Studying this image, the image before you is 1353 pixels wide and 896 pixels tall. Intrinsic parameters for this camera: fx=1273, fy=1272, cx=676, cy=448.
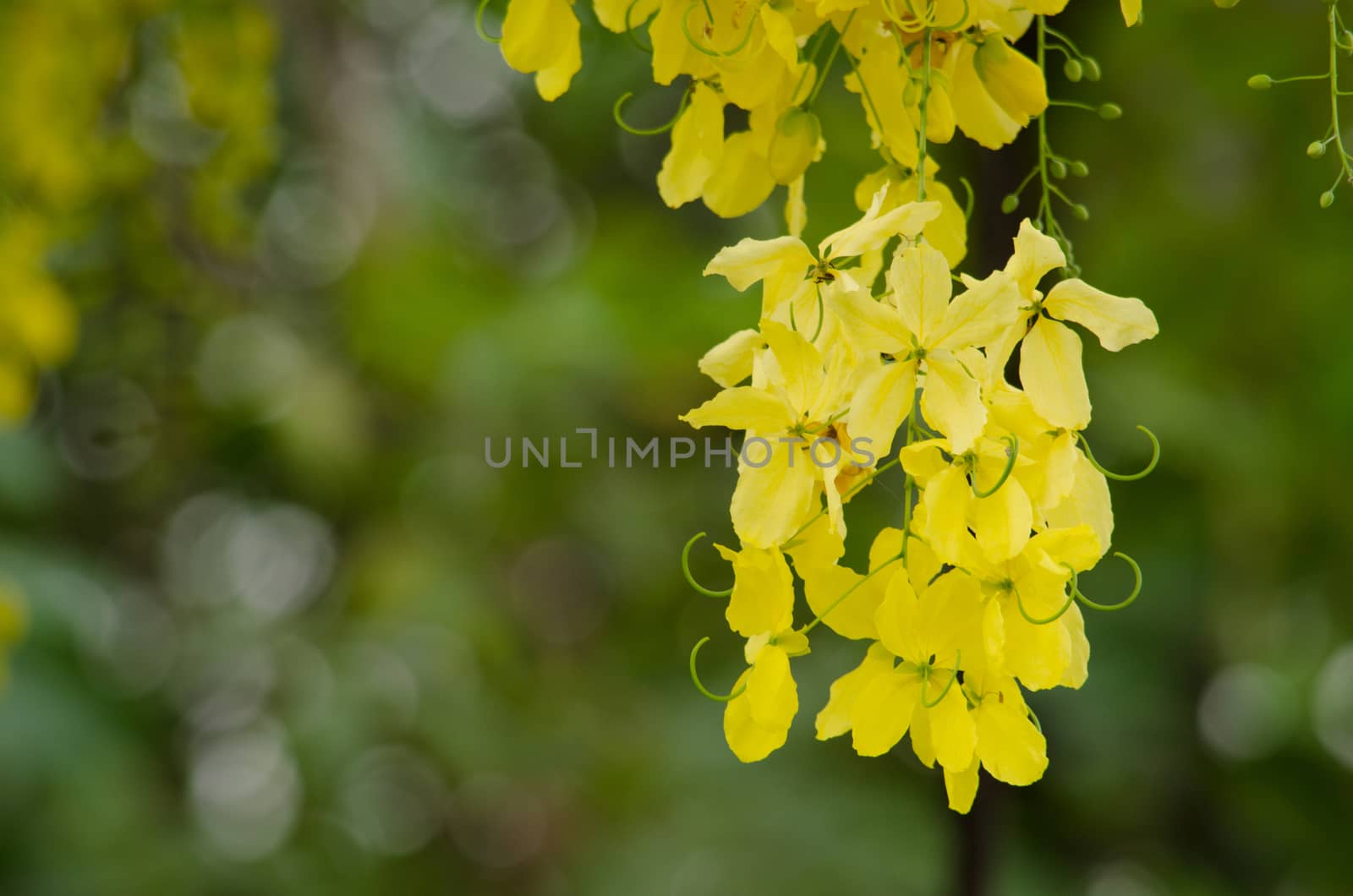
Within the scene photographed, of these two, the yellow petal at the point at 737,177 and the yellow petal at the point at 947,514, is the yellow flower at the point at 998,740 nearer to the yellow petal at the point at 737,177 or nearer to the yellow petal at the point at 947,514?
the yellow petal at the point at 947,514

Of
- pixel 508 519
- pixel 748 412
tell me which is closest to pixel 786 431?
pixel 748 412

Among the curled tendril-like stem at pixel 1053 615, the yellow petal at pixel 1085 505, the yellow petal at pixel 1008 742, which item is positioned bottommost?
the yellow petal at pixel 1008 742

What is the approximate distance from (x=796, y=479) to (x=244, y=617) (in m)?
1.43

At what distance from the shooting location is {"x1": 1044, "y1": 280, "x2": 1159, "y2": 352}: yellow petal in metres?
0.31

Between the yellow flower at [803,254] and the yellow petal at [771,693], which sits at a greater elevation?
the yellow flower at [803,254]

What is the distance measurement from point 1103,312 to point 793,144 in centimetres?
10

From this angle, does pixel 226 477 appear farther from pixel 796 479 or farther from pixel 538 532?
pixel 796 479

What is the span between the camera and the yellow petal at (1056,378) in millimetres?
293

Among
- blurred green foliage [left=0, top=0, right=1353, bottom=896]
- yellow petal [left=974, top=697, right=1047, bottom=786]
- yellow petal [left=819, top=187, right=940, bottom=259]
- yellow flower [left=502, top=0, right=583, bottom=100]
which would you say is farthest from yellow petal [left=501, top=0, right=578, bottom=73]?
blurred green foliage [left=0, top=0, right=1353, bottom=896]

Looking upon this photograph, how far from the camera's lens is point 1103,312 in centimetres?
31

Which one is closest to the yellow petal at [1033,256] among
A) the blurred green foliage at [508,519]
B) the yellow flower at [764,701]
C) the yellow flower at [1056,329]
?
the yellow flower at [1056,329]

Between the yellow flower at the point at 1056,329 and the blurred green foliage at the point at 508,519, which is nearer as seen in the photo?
the yellow flower at the point at 1056,329

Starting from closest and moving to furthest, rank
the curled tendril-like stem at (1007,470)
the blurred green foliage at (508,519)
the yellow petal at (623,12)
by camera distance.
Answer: the curled tendril-like stem at (1007,470), the yellow petal at (623,12), the blurred green foliage at (508,519)

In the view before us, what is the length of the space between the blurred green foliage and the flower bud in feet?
1.88
